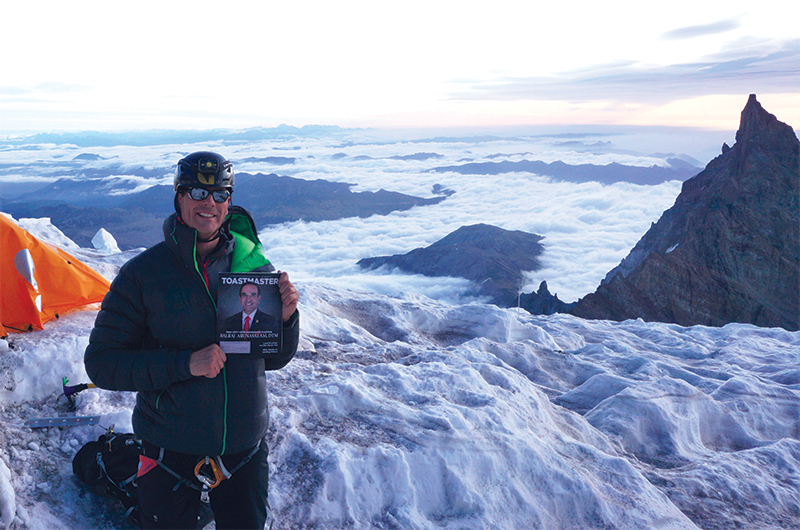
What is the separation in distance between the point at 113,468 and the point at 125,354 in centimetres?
261

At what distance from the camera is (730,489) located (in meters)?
7.57

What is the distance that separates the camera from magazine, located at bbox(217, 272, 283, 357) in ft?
10.1

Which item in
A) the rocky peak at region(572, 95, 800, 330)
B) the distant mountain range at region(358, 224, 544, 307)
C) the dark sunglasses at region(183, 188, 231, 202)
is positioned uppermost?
the dark sunglasses at region(183, 188, 231, 202)

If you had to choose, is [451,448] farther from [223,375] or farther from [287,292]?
[287,292]

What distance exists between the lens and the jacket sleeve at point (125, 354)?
3.05m

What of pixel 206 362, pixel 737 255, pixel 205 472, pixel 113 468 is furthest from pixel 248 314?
pixel 737 255

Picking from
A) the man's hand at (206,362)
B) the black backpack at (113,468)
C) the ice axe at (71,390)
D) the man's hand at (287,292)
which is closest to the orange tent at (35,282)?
the ice axe at (71,390)

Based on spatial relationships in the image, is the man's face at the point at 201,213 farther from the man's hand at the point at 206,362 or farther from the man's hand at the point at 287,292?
the man's hand at the point at 206,362

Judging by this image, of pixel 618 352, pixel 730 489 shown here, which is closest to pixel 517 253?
pixel 618 352

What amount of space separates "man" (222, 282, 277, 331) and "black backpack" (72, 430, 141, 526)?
276 cm

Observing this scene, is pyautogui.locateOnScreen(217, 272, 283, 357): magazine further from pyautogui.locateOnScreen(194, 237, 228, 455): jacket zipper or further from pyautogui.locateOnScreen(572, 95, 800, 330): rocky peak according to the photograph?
pyautogui.locateOnScreen(572, 95, 800, 330): rocky peak

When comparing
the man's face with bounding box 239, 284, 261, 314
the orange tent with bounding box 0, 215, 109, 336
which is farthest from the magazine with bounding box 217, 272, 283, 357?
the orange tent with bounding box 0, 215, 109, 336

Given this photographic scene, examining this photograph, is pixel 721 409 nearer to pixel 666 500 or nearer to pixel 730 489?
pixel 730 489

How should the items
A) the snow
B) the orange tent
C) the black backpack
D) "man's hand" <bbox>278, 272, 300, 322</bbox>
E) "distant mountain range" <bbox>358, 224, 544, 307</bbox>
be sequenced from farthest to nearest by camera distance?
"distant mountain range" <bbox>358, 224, 544, 307</bbox> → the orange tent → the snow → the black backpack → "man's hand" <bbox>278, 272, 300, 322</bbox>
